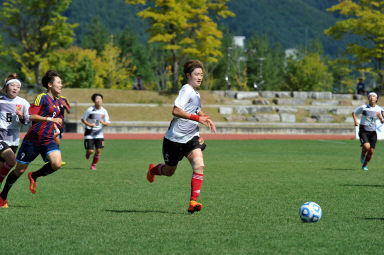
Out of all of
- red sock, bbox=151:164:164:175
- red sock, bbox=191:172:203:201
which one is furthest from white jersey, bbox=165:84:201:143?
red sock, bbox=151:164:164:175

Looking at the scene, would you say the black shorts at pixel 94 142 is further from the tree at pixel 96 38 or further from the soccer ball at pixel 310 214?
the tree at pixel 96 38

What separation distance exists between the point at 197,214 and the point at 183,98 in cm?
164

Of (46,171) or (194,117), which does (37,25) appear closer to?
(46,171)

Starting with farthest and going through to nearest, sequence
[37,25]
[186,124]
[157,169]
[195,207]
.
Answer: [37,25], [157,169], [186,124], [195,207]

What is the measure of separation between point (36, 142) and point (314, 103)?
42.9 m

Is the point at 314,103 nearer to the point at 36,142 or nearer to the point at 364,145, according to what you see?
the point at 364,145

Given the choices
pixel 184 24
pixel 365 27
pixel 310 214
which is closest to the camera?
pixel 310 214

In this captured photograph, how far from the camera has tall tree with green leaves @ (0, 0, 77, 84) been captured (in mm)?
49312

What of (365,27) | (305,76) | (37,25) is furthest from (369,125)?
(305,76)

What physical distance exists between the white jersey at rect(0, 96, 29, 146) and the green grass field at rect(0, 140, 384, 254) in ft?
3.54

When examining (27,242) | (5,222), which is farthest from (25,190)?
(27,242)

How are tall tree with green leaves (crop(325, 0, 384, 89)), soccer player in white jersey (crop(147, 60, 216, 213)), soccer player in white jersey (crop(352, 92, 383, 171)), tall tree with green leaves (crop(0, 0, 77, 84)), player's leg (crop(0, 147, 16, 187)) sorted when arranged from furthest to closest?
tall tree with green leaves (crop(0, 0, 77, 84)) < tall tree with green leaves (crop(325, 0, 384, 89)) < soccer player in white jersey (crop(352, 92, 383, 171)) < player's leg (crop(0, 147, 16, 187)) < soccer player in white jersey (crop(147, 60, 216, 213))

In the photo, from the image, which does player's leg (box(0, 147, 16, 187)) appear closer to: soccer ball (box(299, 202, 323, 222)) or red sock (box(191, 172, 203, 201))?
red sock (box(191, 172, 203, 201))

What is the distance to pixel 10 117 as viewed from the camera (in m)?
9.96
